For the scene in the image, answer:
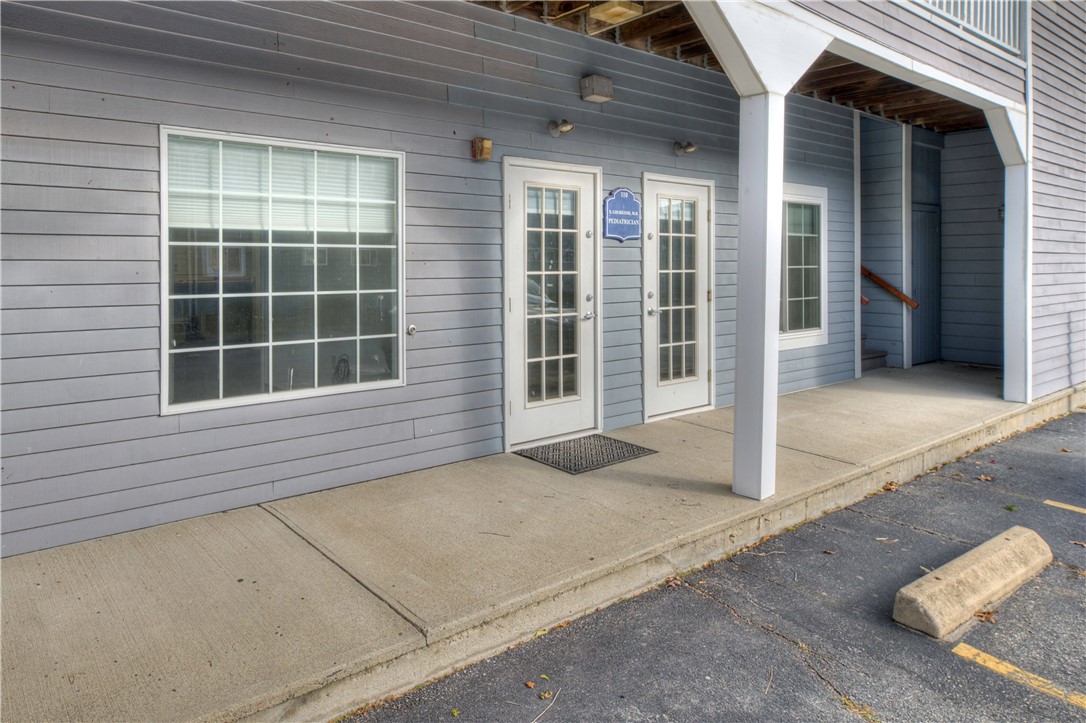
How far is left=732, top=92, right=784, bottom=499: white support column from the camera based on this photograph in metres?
3.93

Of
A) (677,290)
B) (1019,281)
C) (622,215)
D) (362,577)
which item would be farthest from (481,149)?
(1019,281)

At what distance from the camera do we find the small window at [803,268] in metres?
7.17

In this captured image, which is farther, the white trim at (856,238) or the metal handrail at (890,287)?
the metal handrail at (890,287)

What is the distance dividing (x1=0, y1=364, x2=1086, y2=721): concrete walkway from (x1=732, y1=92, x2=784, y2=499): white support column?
26 centimetres

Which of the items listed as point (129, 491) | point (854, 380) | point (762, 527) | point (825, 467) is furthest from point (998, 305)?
point (129, 491)

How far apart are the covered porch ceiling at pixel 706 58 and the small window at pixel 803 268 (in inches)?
39.4

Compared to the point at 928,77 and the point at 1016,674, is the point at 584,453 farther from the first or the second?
the point at 928,77

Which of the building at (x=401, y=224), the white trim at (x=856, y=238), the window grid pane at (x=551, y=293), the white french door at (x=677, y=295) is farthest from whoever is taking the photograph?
the white trim at (x=856, y=238)

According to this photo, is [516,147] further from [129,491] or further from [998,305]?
[998,305]

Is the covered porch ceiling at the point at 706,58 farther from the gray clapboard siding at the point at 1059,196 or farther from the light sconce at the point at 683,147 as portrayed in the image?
the gray clapboard siding at the point at 1059,196

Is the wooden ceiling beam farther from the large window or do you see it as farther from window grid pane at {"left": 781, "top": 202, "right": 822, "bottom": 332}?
window grid pane at {"left": 781, "top": 202, "right": 822, "bottom": 332}

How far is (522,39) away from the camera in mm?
4836

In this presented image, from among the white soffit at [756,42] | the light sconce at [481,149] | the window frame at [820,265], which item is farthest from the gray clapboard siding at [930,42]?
the light sconce at [481,149]

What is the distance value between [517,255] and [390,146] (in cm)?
112
